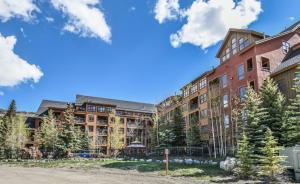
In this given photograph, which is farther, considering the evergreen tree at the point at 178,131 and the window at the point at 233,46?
the evergreen tree at the point at 178,131

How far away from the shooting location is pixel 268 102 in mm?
24656

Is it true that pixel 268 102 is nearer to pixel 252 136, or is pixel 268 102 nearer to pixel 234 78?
pixel 252 136

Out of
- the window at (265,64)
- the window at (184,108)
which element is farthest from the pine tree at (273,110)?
the window at (184,108)

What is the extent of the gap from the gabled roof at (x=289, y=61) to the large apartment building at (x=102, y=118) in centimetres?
4031

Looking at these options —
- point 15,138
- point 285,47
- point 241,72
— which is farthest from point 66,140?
point 285,47

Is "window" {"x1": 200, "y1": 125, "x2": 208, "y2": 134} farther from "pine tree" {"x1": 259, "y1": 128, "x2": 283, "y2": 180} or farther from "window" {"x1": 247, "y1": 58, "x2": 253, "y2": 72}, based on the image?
"pine tree" {"x1": 259, "y1": 128, "x2": 283, "y2": 180}

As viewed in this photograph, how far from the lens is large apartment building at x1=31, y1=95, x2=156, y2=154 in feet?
224

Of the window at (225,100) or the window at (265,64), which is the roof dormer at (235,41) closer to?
the window at (265,64)

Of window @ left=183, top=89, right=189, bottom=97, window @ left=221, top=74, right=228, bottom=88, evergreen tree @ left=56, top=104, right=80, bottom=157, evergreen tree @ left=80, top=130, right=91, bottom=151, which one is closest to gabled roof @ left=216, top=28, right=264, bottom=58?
window @ left=221, top=74, right=228, bottom=88

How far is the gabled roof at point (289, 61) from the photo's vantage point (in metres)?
27.6

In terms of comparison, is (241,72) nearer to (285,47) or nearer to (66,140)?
(285,47)

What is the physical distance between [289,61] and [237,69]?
585 cm

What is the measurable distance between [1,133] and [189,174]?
4432 cm

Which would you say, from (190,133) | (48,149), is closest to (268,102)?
(190,133)
